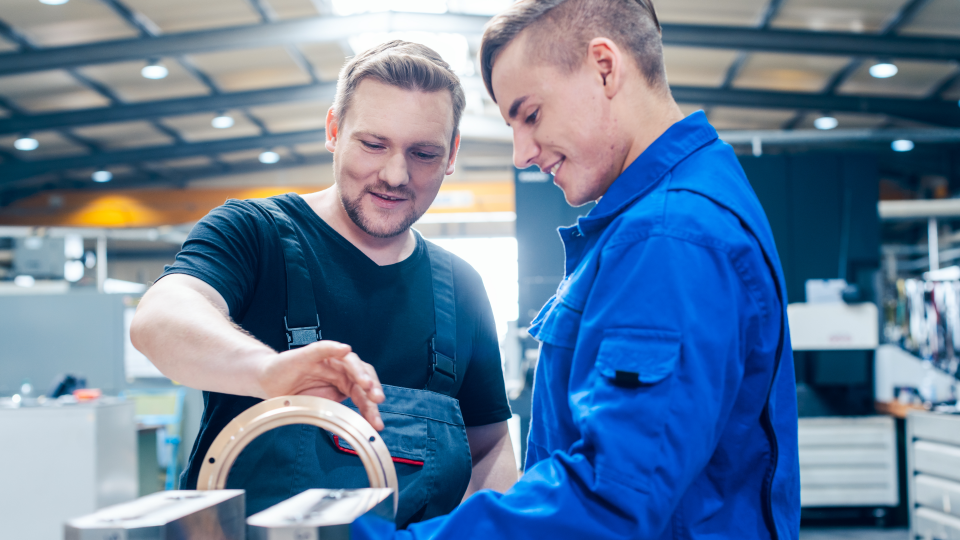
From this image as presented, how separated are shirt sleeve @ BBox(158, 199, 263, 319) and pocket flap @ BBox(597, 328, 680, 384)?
61 cm

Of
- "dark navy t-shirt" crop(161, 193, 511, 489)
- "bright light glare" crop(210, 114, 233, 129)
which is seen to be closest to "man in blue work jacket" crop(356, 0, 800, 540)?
"dark navy t-shirt" crop(161, 193, 511, 489)

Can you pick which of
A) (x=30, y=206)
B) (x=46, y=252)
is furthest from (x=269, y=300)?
(x=30, y=206)

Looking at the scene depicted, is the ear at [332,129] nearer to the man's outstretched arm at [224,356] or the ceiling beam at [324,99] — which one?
the man's outstretched arm at [224,356]

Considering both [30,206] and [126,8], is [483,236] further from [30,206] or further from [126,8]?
[30,206]

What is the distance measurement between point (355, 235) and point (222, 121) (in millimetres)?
10327

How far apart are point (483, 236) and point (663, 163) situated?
1244 cm

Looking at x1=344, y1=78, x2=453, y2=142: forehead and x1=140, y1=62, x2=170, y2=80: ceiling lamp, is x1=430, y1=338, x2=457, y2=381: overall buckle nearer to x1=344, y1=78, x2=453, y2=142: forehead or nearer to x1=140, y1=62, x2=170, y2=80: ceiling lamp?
x1=344, y1=78, x2=453, y2=142: forehead

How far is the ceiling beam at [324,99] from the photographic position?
9328mm

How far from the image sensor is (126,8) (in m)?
7.52

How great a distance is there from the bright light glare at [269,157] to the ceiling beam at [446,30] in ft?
15.8

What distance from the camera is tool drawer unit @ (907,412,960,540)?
13.3ft

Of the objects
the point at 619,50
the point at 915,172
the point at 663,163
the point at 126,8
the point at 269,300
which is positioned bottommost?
the point at 269,300

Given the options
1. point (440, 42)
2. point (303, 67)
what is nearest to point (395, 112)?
point (440, 42)

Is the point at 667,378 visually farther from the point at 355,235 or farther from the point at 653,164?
the point at 355,235
